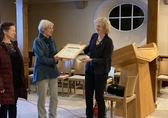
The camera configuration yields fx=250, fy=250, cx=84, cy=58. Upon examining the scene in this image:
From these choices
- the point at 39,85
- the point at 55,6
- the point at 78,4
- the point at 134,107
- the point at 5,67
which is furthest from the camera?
the point at 55,6

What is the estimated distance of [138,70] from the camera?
3.69 m

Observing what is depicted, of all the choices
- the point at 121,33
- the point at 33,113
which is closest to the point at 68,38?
the point at 121,33

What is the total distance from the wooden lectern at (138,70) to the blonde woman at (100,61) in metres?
0.25


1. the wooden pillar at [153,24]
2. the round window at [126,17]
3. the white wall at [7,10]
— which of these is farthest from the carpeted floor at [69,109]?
the white wall at [7,10]

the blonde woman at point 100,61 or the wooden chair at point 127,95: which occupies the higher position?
the blonde woman at point 100,61

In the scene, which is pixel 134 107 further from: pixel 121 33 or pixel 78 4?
pixel 78 4

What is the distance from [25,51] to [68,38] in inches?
76.6

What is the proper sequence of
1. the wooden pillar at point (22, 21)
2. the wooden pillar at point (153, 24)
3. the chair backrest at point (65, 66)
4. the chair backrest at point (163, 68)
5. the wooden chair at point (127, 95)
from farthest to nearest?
the chair backrest at point (163, 68), the chair backrest at point (65, 66), the wooden pillar at point (22, 21), the wooden pillar at point (153, 24), the wooden chair at point (127, 95)

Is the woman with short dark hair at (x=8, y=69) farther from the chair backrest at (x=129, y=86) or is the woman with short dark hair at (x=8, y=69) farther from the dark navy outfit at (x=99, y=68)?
the chair backrest at (x=129, y=86)

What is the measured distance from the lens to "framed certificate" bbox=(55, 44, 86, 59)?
3.24 meters

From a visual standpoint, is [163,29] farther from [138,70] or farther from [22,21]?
[22,21]

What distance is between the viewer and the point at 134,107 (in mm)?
3672

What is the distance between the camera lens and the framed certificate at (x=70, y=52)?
127 inches

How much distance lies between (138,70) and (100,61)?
2.53 ft
